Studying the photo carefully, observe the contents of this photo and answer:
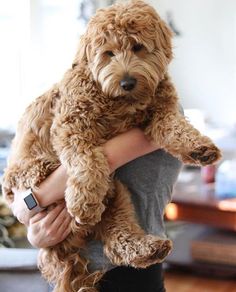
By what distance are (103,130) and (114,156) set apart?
0.07 m

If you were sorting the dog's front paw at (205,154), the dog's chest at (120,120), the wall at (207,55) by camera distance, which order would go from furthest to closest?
the wall at (207,55) < the dog's chest at (120,120) < the dog's front paw at (205,154)

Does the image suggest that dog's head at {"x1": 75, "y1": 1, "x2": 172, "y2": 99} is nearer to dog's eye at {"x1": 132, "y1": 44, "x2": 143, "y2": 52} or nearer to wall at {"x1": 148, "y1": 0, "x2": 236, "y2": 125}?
dog's eye at {"x1": 132, "y1": 44, "x2": 143, "y2": 52}

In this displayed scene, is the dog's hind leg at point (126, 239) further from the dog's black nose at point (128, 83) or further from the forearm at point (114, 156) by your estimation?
the dog's black nose at point (128, 83)

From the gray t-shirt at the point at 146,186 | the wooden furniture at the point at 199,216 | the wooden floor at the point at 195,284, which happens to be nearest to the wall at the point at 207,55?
the wooden furniture at the point at 199,216

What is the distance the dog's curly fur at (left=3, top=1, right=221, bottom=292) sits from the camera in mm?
1235

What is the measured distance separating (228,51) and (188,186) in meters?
1.50

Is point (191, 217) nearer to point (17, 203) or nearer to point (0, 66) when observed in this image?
point (0, 66)

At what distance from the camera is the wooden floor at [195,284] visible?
3166 millimetres

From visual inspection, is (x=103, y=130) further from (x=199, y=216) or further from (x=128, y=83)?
(x=199, y=216)

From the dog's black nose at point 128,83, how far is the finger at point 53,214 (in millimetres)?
355

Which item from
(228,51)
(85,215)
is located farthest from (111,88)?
(228,51)

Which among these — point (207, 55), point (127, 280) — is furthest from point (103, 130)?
point (207, 55)

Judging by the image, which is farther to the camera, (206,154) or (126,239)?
(126,239)

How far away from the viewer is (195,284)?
3244mm
